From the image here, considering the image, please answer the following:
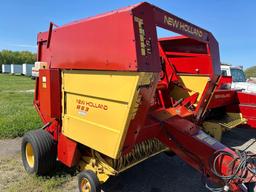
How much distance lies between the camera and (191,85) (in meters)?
4.59

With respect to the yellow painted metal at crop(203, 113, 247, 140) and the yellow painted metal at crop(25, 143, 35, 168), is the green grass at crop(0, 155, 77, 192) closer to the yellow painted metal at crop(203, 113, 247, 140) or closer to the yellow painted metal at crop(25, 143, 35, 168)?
the yellow painted metal at crop(25, 143, 35, 168)

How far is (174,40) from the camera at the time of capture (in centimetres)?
476

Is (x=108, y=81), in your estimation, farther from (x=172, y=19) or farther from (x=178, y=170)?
(x=178, y=170)

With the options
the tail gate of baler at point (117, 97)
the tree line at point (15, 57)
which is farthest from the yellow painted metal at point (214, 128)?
the tree line at point (15, 57)

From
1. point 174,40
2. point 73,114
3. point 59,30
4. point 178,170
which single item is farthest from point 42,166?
point 174,40

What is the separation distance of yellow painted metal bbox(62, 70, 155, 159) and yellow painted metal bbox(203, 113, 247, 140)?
3.36 meters

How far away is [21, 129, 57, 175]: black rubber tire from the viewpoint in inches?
144

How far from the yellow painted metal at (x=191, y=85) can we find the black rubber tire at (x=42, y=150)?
A: 222 centimetres

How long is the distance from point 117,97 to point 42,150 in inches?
65.0

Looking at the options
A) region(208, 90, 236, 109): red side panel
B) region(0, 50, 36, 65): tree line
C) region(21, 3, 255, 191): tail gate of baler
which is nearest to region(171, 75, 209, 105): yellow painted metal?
region(21, 3, 255, 191): tail gate of baler

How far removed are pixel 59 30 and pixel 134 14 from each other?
1.35 m

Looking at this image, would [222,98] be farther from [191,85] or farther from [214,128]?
[191,85]

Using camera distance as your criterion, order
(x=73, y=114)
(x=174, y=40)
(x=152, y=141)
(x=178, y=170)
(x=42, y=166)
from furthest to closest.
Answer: (x=174, y=40) < (x=178, y=170) < (x=152, y=141) < (x=42, y=166) < (x=73, y=114)

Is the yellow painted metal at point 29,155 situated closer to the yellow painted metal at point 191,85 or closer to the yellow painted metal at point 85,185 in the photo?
the yellow painted metal at point 85,185
